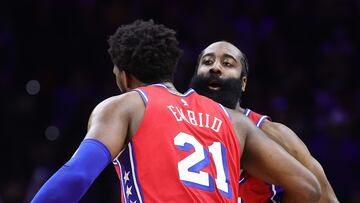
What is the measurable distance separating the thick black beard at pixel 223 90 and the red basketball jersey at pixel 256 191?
0.21m

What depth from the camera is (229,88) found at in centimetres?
364

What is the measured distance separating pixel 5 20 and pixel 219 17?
239 centimetres

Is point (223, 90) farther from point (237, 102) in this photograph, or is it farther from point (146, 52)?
point (146, 52)

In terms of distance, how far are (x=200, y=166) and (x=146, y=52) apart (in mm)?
547

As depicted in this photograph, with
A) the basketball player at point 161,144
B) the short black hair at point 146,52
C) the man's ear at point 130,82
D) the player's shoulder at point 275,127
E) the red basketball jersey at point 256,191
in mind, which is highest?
the short black hair at point 146,52

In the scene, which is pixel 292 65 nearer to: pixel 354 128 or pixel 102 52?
pixel 354 128

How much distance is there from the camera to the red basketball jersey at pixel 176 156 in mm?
2672

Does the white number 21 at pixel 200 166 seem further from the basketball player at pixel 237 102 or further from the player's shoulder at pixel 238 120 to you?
the basketball player at pixel 237 102

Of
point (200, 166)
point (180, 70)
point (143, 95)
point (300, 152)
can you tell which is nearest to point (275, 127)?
point (300, 152)

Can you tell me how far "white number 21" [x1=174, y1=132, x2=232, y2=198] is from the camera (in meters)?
2.71

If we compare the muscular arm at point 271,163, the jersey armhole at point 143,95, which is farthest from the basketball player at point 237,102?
the jersey armhole at point 143,95

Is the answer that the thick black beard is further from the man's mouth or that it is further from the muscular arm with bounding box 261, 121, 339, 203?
the muscular arm with bounding box 261, 121, 339, 203

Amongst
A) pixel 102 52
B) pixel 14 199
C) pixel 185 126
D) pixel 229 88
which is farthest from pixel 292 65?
pixel 185 126

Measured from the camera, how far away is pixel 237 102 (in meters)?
3.72
